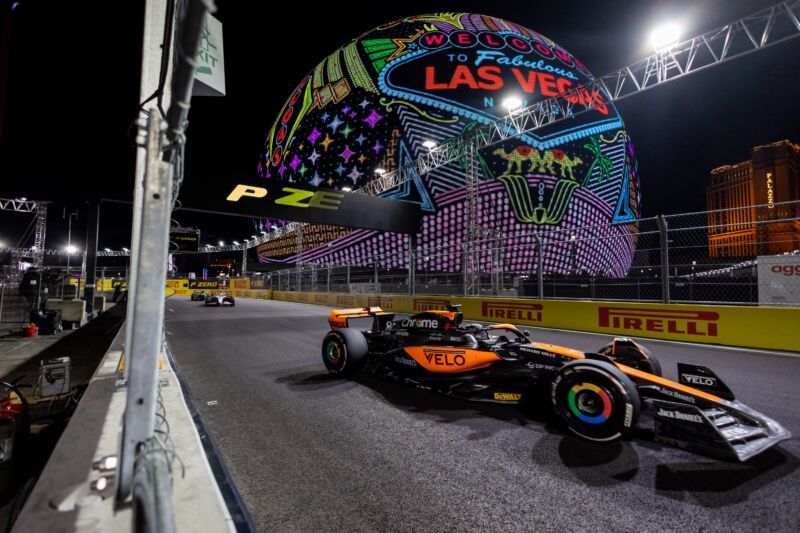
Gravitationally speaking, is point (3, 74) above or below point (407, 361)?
above

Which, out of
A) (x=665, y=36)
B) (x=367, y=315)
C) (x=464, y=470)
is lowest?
(x=464, y=470)

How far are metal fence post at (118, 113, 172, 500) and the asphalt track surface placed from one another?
861mm

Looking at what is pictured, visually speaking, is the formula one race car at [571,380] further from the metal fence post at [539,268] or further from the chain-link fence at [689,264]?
the metal fence post at [539,268]

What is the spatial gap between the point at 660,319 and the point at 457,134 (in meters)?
34.2

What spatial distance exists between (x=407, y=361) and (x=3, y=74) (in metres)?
9.52

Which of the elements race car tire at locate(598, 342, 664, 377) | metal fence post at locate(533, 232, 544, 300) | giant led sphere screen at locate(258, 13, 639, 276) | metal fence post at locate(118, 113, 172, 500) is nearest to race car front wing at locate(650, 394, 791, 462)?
race car tire at locate(598, 342, 664, 377)

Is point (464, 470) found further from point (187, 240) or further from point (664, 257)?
point (187, 240)

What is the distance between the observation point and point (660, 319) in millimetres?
7547

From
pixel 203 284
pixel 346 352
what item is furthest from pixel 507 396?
pixel 203 284

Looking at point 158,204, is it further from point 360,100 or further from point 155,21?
point 360,100

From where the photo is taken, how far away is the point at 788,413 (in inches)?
127

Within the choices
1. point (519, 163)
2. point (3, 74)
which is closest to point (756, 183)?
point (519, 163)

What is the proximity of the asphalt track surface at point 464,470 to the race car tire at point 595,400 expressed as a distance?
127 millimetres

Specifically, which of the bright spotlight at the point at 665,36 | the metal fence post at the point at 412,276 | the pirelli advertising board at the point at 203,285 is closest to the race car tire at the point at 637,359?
the bright spotlight at the point at 665,36
